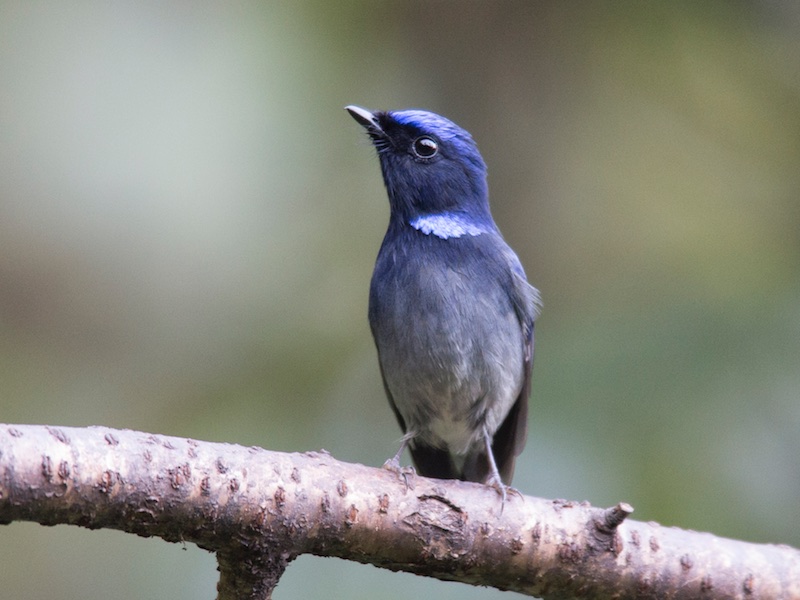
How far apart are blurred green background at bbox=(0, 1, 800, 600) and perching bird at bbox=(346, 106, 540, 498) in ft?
0.78

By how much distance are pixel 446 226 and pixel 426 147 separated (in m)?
0.45

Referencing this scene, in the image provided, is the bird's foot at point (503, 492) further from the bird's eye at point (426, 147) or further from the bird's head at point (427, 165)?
the bird's eye at point (426, 147)

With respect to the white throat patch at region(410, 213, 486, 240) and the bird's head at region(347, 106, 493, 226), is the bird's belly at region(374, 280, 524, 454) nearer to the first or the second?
the white throat patch at region(410, 213, 486, 240)


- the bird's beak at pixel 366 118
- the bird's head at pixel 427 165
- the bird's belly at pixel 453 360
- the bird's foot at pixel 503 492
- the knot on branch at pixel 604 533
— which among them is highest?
the bird's beak at pixel 366 118

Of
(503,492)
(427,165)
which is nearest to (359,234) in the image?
(427,165)

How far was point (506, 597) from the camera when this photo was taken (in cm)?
458

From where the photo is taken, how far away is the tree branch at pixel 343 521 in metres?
2.60

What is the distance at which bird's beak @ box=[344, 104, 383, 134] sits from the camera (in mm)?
4789

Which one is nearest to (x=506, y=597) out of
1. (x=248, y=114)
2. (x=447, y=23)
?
(x=248, y=114)

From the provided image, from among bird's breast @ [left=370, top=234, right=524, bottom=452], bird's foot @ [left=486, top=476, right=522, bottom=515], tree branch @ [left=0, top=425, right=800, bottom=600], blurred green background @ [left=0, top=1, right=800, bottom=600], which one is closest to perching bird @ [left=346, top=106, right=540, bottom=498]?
bird's breast @ [left=370, top=234, right=524, bottom=452]

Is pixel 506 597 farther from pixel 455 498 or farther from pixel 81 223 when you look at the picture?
pixel 81 223

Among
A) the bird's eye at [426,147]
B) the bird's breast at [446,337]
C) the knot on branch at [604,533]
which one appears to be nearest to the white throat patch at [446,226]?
the bird's breast at [446,337]

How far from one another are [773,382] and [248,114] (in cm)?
273

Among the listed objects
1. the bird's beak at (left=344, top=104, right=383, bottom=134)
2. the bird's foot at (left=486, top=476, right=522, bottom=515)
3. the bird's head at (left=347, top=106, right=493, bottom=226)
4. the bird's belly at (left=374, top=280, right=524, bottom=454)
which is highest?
the bird's beak at (left=344, top=104, right=383, bottom=134)
